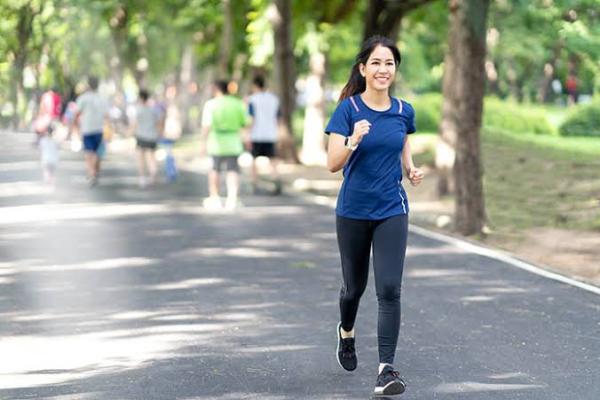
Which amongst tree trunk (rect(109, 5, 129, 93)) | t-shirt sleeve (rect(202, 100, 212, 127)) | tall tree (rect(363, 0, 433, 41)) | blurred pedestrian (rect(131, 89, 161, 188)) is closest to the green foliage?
tall tree (rect(363, 0, 433, 41))

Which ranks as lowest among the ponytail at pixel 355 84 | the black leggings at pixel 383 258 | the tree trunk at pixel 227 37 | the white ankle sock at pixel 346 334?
the white ankle sock at pixel 346 334

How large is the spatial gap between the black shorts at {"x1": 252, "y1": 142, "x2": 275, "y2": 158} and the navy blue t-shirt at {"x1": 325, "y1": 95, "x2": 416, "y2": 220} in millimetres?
13835

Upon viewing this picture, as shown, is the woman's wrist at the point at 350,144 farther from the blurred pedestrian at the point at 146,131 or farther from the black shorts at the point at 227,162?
the blurred pedestrian at the point at 146,131

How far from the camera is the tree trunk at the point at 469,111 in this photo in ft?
51.5

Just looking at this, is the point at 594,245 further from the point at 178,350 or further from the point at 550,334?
the point at 178,350

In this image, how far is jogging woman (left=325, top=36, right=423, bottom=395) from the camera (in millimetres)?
6895

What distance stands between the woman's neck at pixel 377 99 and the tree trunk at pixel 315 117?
23.2 metres

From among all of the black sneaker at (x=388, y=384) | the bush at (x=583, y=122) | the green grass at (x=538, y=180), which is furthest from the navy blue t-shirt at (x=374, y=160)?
the bush at (x=583, y=122)

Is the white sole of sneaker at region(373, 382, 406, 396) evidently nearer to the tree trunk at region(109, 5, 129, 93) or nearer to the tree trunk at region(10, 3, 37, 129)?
the tree trunk at region(109, 5, 129, 93)

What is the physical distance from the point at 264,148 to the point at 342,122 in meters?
14.0

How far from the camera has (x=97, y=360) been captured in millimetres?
7969

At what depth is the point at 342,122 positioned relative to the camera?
22.8 ft

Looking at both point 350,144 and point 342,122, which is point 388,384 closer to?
point 350,144

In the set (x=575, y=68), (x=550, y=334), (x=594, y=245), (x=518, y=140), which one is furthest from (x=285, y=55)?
(x=575, y=68)
